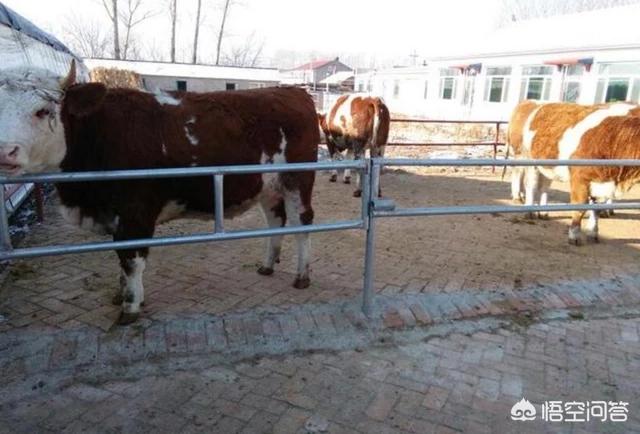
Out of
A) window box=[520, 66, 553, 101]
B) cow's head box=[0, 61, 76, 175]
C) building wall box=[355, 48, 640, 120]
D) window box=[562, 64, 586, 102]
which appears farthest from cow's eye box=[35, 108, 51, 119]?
window box=[520, 66, 553, 101]

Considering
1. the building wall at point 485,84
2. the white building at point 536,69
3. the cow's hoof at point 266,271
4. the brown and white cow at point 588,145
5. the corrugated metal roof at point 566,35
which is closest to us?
the cow's hoof at point 266,271

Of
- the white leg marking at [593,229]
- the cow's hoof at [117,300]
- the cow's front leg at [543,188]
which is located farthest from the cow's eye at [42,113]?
the cow's front leg at [543,188]

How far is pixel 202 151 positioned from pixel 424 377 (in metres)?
2.23

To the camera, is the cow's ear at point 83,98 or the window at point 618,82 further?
the window at point 618,82

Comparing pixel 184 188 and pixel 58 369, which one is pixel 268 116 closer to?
pixel 184 188

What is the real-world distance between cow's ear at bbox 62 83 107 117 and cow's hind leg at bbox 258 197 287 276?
1.65 metres

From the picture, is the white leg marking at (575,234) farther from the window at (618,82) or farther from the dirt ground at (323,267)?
the window at (618,82)

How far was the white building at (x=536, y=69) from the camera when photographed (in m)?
19.9

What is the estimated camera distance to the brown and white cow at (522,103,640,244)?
5.40m

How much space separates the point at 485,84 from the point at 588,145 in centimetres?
2365

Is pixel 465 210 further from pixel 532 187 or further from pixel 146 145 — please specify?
pixel 532 187

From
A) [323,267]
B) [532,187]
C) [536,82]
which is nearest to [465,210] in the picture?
[323,267]

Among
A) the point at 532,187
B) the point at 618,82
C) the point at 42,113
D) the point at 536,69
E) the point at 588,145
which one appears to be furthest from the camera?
the point at 536,69

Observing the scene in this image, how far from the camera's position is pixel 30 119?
106 inches
